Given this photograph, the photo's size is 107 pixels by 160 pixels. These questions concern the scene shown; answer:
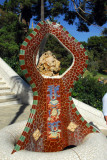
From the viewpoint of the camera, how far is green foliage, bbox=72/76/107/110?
6.12 metres

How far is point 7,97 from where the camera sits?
689 cm

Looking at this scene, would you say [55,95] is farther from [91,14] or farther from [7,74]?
[91,14]

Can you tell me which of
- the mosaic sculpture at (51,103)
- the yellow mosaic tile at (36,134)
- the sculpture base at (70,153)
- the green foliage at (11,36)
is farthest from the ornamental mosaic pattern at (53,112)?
the green foliage at (11,36)

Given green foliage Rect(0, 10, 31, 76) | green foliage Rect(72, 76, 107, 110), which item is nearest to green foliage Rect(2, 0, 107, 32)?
green foliage Rect(0, 10, 31, 76)

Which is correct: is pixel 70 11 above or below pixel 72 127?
above

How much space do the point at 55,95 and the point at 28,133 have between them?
648mm

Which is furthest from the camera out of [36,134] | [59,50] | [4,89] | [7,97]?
[59,50]

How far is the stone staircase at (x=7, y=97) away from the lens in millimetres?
6555

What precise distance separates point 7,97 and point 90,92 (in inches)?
123

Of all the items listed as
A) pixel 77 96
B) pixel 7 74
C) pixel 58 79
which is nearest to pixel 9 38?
pixel 7 74

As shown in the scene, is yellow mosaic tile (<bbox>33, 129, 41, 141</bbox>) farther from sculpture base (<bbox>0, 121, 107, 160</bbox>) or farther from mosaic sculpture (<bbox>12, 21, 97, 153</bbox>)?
sculpture base (<bbox>0, 121, 107, 160</bbox>)

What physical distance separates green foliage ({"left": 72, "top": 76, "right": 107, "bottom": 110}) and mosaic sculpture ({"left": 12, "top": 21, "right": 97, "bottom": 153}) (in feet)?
11.1

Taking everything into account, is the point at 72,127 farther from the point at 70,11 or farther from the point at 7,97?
the point at 70,11

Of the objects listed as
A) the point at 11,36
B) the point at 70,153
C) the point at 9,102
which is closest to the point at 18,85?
the point at 9,102
